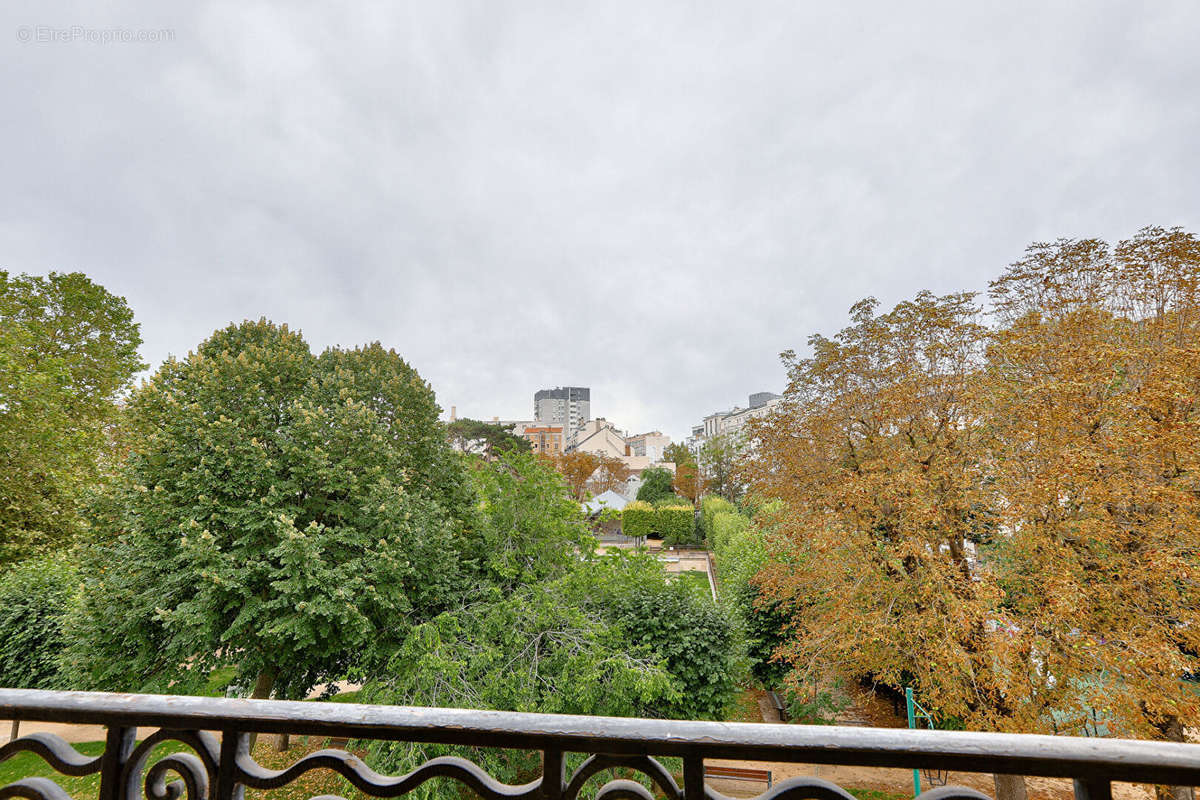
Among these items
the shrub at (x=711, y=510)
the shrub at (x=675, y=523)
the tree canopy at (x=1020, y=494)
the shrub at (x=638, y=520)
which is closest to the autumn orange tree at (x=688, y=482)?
the shrub at (x=675, y=523)

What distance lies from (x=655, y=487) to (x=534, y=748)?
40.4 metres

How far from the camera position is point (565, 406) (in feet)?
401

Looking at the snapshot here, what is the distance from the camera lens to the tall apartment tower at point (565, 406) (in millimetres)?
117438

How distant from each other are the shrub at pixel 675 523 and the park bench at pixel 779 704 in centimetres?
1931

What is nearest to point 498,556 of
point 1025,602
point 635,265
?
point 1025,602

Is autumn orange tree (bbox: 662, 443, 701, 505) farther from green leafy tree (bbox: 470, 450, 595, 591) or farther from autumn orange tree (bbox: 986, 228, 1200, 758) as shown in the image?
autumn orange tree (bbox: 986, 228, 1200, 758)

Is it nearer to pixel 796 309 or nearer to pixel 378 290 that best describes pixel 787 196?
pixel 796 309

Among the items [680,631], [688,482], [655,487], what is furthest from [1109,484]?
[688,482]

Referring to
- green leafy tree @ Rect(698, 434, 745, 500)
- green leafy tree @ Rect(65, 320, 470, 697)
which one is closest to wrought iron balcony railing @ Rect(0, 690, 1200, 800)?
green leafy tree @ Rect(65, 320, 470, 697)

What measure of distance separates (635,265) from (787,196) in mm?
14357

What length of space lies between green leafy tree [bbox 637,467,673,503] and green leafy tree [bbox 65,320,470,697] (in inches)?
1298

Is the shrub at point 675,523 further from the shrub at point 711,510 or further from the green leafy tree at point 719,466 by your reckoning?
the green leafy tree at point 719,466

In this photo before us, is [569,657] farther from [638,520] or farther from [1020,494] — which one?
[638,520]

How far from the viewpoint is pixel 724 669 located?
7727mm
